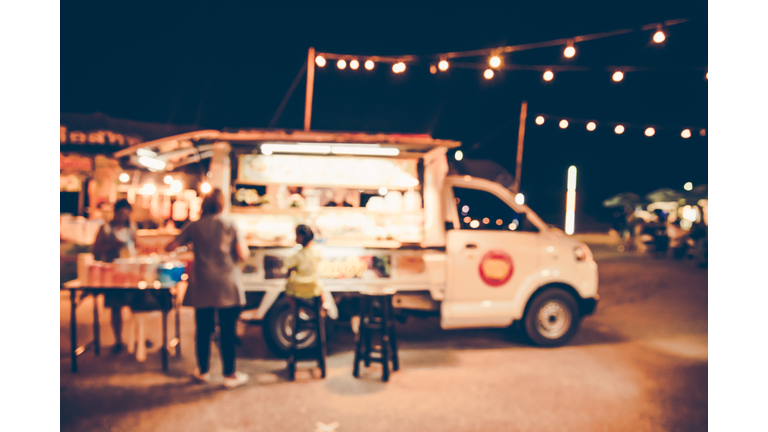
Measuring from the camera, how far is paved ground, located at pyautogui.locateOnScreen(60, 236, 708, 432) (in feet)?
12.2

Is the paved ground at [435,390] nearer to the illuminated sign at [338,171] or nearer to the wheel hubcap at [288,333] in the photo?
the wheel hubcap at [288,333]

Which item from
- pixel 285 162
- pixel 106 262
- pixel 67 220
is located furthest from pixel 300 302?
pixel 67 220

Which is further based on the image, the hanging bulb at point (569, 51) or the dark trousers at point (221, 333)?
the hanging bulb at point (569, 51)

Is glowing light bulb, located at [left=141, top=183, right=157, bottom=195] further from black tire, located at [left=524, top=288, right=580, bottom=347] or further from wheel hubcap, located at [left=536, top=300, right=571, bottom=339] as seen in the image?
wheel hubcap, located at [left=536, top=300, right=571, bottom=339]

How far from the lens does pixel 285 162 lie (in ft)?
20.0

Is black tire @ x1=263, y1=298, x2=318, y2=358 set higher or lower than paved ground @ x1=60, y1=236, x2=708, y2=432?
higher

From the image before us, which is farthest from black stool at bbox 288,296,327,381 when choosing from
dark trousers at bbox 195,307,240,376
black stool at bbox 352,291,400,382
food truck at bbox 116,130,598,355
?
dark trousers at bbox 195,307,240,376

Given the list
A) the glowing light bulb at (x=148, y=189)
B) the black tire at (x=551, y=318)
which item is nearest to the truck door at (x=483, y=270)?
the black tire at (x=551, y=318)

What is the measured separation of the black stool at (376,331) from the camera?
4.66 metres

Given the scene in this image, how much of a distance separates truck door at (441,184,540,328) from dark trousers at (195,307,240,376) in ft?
8.43

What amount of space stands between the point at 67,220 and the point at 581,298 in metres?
11.5

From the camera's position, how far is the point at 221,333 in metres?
4.48

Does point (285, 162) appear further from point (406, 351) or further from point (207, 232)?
point (406, 351)

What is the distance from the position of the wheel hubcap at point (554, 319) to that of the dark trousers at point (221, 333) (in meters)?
3.88
